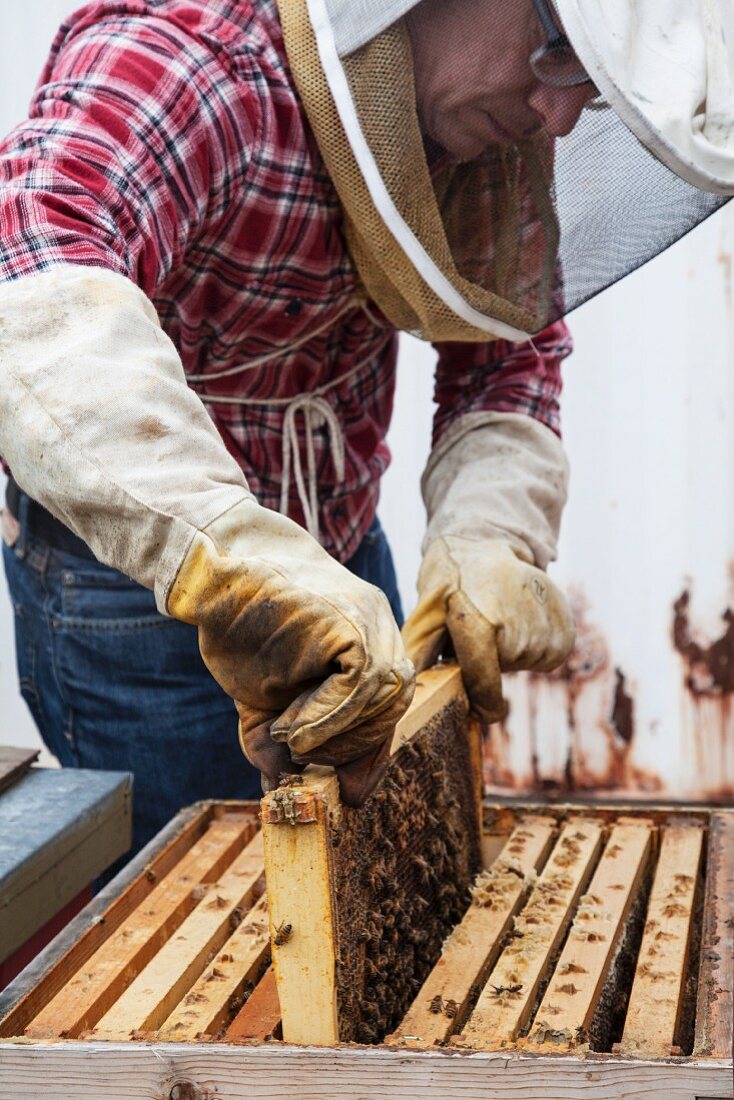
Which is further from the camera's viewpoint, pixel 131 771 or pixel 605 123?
pixel 131 771

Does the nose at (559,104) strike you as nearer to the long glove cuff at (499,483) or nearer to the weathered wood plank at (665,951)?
the long glove cuff at (499,483)

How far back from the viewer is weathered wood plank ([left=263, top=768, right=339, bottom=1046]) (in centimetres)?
135

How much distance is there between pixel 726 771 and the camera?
3.97 meters

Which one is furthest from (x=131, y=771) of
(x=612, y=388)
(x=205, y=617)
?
(x=612, y=388)

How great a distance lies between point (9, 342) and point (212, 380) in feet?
2.38

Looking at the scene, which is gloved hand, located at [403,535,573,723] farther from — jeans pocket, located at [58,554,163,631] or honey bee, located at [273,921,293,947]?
honey bee, located at [273,921,293,947]

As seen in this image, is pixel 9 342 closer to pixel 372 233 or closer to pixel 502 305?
pixel 372 233

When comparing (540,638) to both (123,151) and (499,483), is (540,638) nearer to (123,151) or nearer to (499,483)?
(499,483)

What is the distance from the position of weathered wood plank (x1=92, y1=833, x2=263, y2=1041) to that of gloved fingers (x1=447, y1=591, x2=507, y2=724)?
18.0 inches

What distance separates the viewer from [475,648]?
81.9 inches

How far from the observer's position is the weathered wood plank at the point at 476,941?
57.5 inches

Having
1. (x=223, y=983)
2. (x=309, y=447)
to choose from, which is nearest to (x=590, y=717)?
(x=309, y=447)

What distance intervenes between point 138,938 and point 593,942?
2.02 feet

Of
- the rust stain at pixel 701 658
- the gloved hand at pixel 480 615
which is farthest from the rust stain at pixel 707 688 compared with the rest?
the gloved hand at pixel 480 615
